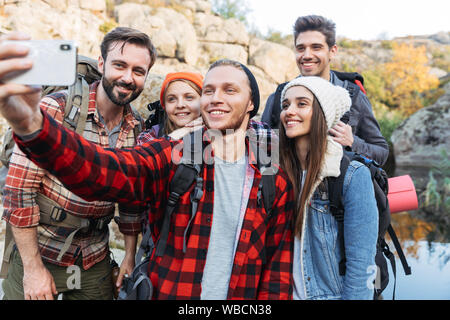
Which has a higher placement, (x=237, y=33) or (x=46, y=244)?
(x=237, y=33)

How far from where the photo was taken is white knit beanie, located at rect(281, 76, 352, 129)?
6.10 ft

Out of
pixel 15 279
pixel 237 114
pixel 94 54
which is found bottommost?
pixel 15 279

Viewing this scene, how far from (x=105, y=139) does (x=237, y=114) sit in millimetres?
868

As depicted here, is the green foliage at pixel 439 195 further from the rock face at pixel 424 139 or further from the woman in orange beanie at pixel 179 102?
the woman in orange beanie at pixel 179 102

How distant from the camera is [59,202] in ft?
6.00

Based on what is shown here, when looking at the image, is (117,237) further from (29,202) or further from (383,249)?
(383,249)

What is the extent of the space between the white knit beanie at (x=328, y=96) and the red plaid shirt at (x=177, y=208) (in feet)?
1.62

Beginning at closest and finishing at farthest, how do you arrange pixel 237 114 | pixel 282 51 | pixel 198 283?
pixel 198 283, pixel 237 114, pixel 282 51

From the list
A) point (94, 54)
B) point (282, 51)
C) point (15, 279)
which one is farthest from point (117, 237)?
point (282, 51)

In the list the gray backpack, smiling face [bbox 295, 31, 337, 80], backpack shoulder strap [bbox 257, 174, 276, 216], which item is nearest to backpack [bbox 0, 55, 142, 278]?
the gray backpack

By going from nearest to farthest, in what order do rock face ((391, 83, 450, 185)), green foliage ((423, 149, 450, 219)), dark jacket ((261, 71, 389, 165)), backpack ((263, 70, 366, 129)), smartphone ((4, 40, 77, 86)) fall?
smartphone ((4, 40, 77, 86)) < dark jacket ((261, 71, 389, 165)) < backpack ((263, 70, 366, 129)) < green foliage ((423, 149, 450, 219)) < rock face ((391, 83, 450, 185))

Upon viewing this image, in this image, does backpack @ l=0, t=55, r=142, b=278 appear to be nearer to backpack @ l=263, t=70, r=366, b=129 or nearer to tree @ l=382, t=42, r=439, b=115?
backpack @ l=263, t=70, r=366, b=129

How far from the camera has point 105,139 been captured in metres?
1.98

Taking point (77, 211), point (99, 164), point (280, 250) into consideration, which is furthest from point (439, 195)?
point (99, 164)
